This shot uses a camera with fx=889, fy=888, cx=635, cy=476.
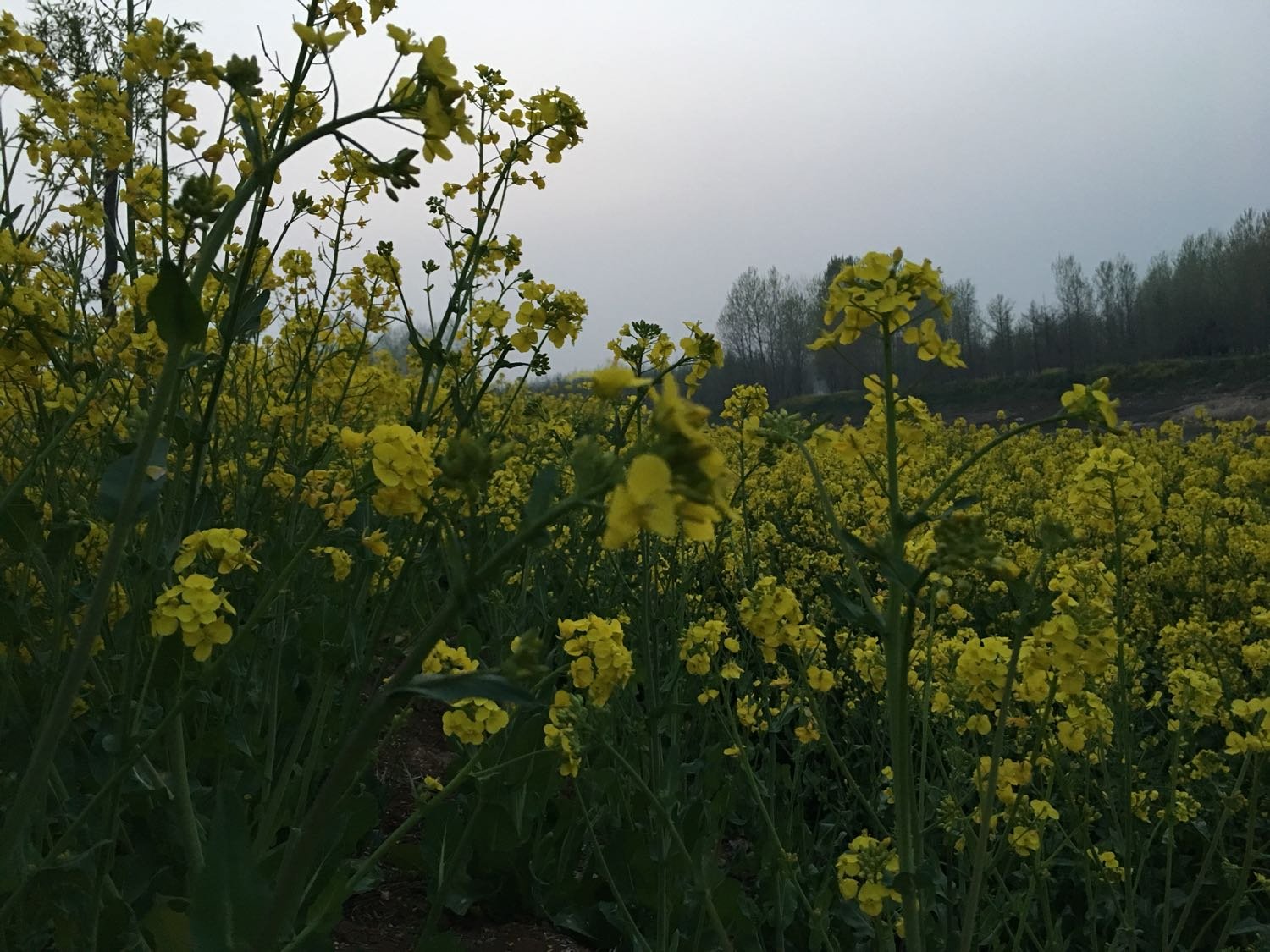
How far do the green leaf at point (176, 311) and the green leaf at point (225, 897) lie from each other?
563 mm

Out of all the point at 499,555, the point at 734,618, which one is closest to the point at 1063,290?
the point at 734,618

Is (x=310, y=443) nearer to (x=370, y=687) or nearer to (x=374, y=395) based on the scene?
(x=374, y=395)

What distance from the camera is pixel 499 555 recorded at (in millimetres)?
710

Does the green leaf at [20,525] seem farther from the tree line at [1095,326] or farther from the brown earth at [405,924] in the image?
the tree line at [1095,326]

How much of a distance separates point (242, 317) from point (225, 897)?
40.8 inches

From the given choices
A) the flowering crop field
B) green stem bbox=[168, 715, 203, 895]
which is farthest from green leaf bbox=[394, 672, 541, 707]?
green stem bbox=[168, 715, 203, 895]

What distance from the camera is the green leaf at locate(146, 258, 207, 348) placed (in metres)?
1.06

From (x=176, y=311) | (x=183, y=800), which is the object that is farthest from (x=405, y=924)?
(x=176, y=311)

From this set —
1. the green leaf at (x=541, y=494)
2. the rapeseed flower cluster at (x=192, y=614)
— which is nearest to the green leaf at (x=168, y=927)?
the rapeseed flower cluster at (x=192, y=614)

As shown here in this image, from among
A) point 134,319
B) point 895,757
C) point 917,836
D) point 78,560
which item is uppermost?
point 134,319

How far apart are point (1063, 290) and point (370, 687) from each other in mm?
54848

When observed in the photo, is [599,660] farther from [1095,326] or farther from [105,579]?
[1095,326]

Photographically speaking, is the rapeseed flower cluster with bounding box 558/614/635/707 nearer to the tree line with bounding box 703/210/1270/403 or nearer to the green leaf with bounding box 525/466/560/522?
the green leaf with bounding box 525/466/560/522

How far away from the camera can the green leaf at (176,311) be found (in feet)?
3.48
